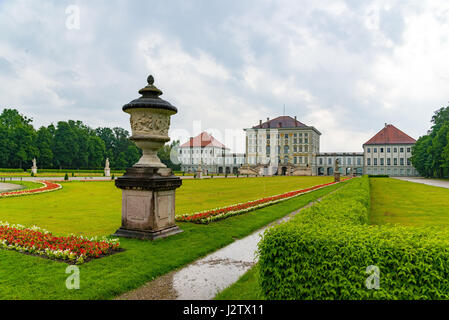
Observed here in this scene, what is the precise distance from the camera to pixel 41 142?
60062mm

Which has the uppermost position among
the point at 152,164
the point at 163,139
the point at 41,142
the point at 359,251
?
the point at 41,142

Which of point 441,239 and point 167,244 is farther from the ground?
point 441,239

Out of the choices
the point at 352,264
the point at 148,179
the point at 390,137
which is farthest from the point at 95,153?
the point at 390,137

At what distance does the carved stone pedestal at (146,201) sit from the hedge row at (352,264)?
139 inches

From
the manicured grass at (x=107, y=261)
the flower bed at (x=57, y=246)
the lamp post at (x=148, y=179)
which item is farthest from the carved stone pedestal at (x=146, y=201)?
the flower bed at (x=57, y=246)

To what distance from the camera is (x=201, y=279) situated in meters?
4.52

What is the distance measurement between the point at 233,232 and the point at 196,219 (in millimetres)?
1642

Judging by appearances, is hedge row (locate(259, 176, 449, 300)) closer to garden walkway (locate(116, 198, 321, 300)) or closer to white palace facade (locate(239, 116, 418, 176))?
garden walkway (locate(116, 198, 321, 300))

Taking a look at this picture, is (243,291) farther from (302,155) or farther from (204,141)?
(204,141)

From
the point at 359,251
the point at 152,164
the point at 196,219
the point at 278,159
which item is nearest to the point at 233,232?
the point at 196,219

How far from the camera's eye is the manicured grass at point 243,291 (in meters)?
3.78

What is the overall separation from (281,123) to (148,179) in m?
89.3
